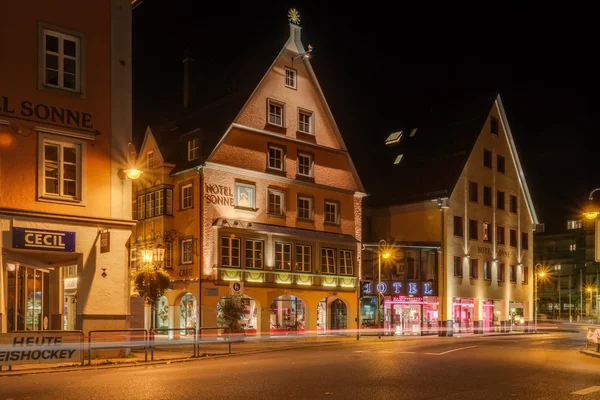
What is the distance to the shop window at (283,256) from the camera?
134 ft

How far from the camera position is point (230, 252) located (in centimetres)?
3856

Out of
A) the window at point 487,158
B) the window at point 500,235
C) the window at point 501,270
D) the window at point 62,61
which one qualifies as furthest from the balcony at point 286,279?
the window at point 501,270

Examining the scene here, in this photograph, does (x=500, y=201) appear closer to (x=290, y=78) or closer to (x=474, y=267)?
(x=474, y=267)

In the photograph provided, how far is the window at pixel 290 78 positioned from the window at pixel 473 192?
57.5ft

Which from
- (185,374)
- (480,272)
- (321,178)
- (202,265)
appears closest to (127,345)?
(185,374)

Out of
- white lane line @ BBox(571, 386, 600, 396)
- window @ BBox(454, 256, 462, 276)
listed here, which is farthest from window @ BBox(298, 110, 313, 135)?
white lane line @ BBox(571, 386, 600, 396)

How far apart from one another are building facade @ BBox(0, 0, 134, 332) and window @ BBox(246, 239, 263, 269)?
1453 centimetres

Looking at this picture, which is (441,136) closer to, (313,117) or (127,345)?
(313,117)

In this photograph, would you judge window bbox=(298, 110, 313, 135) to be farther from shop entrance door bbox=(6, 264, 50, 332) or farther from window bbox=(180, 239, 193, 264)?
shop entrance door bbox=(6, 264, 50, 332)

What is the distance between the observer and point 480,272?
54938 mm

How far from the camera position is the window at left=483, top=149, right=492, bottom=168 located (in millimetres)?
55219

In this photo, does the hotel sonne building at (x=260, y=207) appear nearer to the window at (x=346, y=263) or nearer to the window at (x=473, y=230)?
the window at (x=346, y=263)

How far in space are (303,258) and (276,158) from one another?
579cm

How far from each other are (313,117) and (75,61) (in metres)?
20.5
